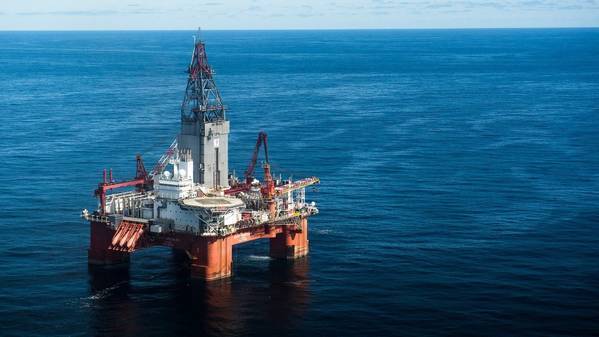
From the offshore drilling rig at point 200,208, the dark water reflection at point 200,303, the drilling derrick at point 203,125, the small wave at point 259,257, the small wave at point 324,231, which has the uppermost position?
the drilling derrick at point 203,125

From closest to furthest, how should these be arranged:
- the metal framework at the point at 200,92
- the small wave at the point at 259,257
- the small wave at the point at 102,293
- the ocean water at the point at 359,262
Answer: the ocean water at the point at 359,262 < the small wave at the point at 102,293 < the small wave at the point at 259,257 < the metal framework at the point at 200,92

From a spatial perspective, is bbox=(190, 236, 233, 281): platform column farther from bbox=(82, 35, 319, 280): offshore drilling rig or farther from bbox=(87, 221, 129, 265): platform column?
bbox=(87, 221, 129, 265): platform column

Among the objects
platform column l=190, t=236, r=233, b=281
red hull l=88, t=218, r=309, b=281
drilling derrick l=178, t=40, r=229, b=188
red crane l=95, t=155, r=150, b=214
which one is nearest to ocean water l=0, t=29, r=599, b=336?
platform column l=190, t=236, r=233, b=281

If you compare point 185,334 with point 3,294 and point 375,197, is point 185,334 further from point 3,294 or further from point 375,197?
point 375,197

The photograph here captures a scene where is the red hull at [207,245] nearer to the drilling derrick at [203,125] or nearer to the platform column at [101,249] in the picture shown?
the platform column at [101,249]

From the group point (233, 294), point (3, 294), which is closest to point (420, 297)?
point (233, 294)

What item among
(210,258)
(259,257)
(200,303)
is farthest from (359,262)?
(200,303)

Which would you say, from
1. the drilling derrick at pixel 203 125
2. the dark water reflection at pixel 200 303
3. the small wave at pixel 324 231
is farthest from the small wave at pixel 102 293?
the small wave at pixel 324 231
